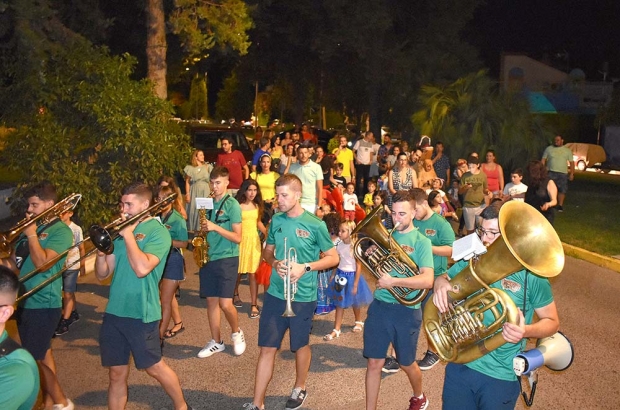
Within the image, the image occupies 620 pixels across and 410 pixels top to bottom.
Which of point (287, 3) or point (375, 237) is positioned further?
point (287, 3)

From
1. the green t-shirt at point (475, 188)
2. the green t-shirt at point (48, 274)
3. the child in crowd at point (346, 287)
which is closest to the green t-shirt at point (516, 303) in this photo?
the green t-shirt at point (48, 274)

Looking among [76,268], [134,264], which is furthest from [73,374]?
[134,264]

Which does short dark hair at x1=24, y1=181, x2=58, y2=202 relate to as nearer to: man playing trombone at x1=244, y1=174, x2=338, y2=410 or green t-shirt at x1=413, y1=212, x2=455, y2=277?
man playing trombone at x1=244, y1=174, x2=338, y2=410

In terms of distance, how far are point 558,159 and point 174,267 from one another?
1146cm

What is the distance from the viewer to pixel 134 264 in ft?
17.8

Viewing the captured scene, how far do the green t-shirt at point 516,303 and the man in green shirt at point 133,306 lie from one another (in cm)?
240

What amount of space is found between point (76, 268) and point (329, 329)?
121 inches

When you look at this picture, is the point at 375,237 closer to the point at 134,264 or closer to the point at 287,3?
the point at 134,264

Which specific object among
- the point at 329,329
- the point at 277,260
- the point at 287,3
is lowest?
the point at 329,329

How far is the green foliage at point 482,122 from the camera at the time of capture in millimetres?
20938

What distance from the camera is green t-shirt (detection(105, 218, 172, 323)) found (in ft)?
18.3

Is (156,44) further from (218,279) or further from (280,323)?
(280,323)

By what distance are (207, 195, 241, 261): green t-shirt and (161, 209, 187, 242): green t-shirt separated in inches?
10.8

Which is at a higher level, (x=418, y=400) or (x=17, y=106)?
(x=17, y=106)
